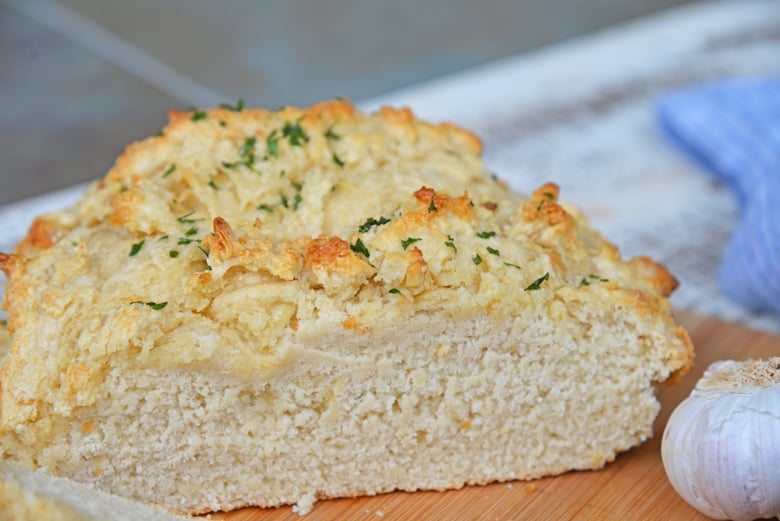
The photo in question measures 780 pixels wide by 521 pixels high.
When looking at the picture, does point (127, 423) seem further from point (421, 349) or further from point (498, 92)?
point (498, 92)

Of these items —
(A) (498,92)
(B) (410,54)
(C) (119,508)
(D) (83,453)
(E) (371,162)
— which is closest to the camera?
(C) (119,508)

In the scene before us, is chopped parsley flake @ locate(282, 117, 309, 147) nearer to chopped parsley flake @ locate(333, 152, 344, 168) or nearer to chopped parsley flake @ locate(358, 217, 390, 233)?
chopped parsley flake @ locate(333, 152, 344, 168)

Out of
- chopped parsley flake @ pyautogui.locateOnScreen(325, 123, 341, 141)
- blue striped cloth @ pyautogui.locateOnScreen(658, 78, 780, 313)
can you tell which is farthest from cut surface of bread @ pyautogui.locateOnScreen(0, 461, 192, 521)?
blue striped cloth @ pyautogui.locateOnScreen(658, 78, 780, 313)

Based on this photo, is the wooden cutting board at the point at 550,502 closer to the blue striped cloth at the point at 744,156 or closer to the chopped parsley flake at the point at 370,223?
the chopped parsley flake at the point at 370,223

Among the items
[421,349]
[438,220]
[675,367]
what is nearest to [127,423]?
[421,349]

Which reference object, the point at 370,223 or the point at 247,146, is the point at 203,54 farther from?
the point at 370,223
